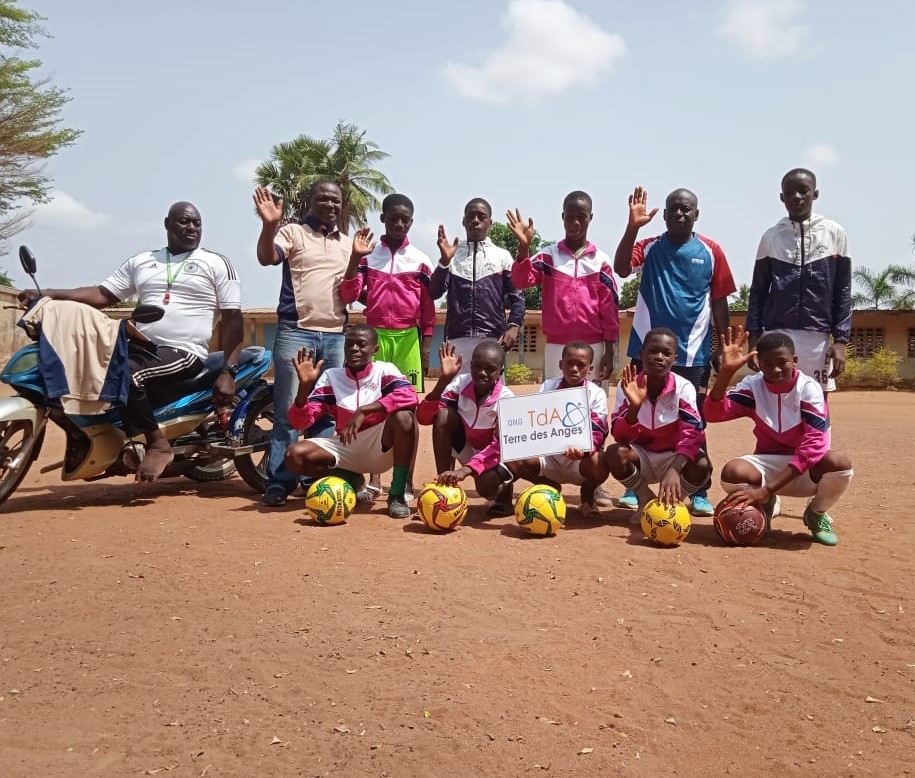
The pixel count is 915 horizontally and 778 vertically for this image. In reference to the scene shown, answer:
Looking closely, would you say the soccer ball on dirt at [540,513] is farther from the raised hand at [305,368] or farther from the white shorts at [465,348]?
the raised hand at [305,368]

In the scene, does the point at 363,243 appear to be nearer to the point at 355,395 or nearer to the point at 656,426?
the point at 355,395

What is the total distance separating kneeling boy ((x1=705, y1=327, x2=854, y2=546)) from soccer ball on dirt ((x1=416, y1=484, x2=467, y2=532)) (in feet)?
5.84

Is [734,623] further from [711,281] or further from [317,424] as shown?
[317,424]

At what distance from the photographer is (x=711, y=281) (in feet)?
21.3

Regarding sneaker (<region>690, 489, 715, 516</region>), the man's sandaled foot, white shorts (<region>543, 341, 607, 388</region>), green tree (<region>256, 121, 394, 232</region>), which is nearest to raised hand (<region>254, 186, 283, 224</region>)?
the man's sandaled foot

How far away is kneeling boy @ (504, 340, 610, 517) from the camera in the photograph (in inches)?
237

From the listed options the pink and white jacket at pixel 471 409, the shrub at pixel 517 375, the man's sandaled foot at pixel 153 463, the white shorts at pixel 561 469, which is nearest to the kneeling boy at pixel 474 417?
the pink and white jacket at pixel 471 409

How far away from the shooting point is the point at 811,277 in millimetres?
6031

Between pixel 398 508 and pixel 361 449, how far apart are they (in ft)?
1.84

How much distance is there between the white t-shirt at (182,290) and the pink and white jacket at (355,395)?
3.26ft

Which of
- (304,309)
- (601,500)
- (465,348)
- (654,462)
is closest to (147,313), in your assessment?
(304,309)

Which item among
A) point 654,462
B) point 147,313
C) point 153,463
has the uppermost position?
point 147,313

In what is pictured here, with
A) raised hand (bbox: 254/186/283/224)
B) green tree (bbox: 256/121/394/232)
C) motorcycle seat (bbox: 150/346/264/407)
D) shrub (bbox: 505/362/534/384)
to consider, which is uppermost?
green tree (bbox: 256/121/394/232)

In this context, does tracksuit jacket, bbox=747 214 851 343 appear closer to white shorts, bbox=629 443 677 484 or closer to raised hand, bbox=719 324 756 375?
raised hand, bbox=719 324 756 375
